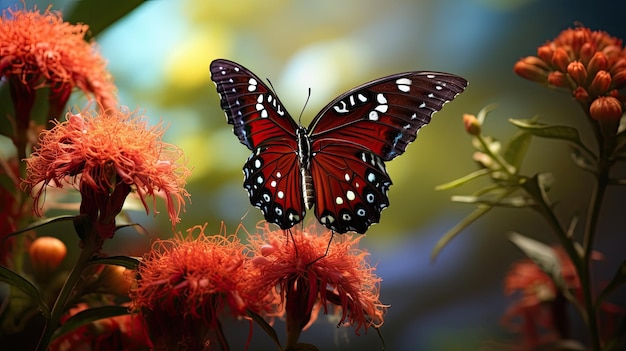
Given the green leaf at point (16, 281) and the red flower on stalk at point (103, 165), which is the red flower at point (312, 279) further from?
the green leaf at point (16, 281)

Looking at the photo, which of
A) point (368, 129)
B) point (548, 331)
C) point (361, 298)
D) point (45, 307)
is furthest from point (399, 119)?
point (548, 331)

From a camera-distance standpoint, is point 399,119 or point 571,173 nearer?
point 399,119

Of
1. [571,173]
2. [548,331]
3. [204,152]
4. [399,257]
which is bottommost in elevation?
[548,331]

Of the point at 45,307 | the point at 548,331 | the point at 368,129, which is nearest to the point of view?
the point at 45,307

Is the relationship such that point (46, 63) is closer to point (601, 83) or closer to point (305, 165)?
point (305, 165)

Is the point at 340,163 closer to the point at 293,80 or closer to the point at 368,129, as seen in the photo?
the point at 368,129

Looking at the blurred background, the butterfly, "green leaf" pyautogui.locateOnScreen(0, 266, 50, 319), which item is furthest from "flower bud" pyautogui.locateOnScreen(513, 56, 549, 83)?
"green leaf" pyautogui.locateOnScreen(0, 266, 50, 319)
